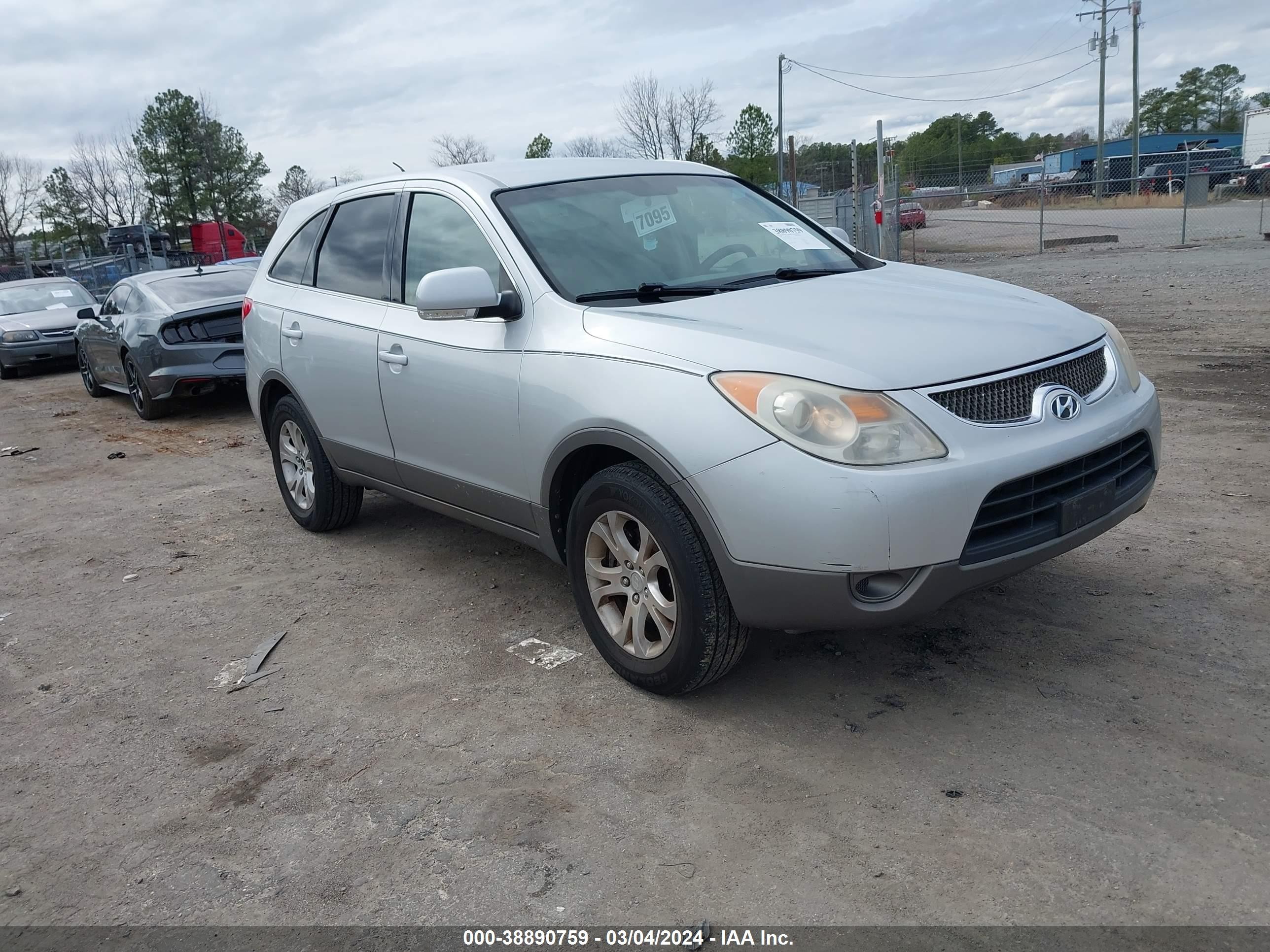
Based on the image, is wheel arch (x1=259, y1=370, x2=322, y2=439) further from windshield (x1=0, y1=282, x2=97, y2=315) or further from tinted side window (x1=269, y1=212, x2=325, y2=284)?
windshield (x1=0, y1=282, x2=97, y2=315)

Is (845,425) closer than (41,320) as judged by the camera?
Yes

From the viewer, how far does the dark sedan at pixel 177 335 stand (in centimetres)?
1014

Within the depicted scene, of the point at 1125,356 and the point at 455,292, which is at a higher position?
the point at 455,292

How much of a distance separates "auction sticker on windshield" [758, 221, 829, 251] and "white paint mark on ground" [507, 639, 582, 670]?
1.95m

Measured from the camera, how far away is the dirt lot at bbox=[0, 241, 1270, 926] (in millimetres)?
2641

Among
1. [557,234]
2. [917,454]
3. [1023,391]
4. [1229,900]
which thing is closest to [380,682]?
[557,234]

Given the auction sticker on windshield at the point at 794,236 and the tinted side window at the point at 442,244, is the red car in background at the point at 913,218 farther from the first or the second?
the tinted side window at the point at 442,244

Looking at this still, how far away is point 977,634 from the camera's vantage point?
12.9 ft

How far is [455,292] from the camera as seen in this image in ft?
12.2

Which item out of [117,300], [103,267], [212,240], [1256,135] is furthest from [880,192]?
[1256,135]

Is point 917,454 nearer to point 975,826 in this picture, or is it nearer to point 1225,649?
point 975,826

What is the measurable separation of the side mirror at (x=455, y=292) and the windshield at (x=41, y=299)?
14.7 metres

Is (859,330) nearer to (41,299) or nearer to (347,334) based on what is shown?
(347,334)

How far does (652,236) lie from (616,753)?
80.9 inches
